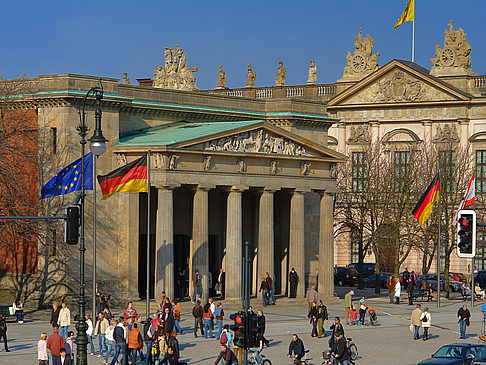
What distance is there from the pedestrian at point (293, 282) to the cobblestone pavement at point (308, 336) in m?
0.54

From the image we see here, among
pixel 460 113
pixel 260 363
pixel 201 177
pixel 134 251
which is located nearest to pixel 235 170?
pixel 201 177

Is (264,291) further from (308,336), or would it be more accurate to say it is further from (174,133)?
(308,336)

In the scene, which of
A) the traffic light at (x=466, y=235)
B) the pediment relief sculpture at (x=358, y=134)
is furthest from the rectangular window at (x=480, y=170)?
the traffic light at (x=466, y=235)

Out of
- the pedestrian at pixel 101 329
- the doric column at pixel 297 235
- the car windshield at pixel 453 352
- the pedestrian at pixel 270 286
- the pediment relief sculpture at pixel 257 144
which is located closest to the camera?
the car windshield at pixel 453 352

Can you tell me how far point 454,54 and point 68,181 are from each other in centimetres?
5733

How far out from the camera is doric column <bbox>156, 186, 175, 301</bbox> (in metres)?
58.2

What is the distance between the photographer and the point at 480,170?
95688mm

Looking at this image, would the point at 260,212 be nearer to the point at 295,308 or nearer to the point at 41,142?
the point at 295,308

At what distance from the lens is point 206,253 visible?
198 ft

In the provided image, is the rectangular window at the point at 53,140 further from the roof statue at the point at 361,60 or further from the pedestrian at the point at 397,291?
the roof statue at the point at 361,60

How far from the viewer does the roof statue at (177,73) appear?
7081 cm

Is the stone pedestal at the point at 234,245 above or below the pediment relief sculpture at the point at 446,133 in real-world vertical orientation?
below

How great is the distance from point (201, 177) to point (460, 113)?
144ft

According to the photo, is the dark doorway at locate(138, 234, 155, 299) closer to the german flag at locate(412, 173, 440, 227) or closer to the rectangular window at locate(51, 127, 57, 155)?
the rectangular window at locate(51, 127, 57, 155)
